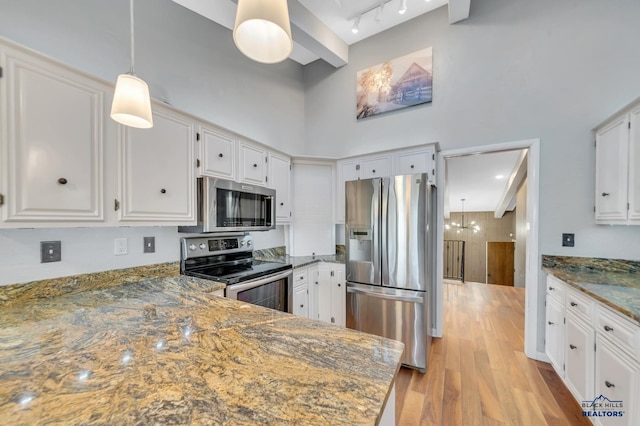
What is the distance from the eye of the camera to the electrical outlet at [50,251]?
4.86 ft

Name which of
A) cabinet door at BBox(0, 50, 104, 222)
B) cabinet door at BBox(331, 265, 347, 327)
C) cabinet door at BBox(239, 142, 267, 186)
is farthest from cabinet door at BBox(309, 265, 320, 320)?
cabinet door at BBox(0, 50, 104, 222)

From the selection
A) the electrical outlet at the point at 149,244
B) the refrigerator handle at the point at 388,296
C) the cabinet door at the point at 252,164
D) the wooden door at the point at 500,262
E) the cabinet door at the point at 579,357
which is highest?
the cabinet door at the point at 252,164

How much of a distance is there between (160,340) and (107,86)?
155 cm

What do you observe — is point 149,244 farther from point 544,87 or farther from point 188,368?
point 544,87

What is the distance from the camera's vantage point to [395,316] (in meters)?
2.41

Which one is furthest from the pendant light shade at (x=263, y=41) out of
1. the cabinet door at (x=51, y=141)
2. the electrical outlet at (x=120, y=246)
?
the electrical outlet at (x=120, y=246)

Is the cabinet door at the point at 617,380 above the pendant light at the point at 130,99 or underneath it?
underneath

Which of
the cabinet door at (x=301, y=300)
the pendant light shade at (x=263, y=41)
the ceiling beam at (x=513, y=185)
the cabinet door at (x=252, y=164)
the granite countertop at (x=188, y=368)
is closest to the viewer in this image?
the granite countertop at (x=188, y=368)

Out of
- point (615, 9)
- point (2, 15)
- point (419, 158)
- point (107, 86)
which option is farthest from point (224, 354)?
point (615, 9)

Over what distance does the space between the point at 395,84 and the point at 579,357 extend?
10.5 ft

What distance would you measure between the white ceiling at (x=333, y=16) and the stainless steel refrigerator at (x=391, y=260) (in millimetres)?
1879

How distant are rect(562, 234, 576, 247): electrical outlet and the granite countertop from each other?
2.51 metres

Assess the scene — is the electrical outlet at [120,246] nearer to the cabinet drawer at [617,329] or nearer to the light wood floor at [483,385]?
the light wood floor at [483,385]

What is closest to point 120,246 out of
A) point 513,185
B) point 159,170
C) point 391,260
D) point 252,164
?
point 159,170
